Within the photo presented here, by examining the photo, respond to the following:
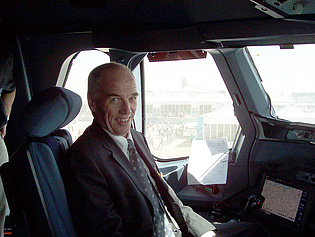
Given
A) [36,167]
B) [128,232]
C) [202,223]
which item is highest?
[36,167]

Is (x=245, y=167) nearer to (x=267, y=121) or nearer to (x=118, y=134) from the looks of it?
(x=267, y=121)

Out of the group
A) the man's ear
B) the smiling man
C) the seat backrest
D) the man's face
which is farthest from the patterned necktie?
the seat backrest

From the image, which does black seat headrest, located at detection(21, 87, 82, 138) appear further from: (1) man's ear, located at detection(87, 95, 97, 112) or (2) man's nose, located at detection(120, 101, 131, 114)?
(2) man's nose, located at detection(120, 101, 131, 114)

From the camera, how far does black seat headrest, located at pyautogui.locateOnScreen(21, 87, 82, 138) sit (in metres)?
1.24

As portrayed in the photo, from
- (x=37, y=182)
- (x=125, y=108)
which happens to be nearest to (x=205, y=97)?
(x=125, y=108)

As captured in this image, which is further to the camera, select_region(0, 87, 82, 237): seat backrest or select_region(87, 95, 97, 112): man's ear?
select_region(87, 95, 97, 112): man's ear

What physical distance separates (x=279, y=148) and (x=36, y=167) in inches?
73.9

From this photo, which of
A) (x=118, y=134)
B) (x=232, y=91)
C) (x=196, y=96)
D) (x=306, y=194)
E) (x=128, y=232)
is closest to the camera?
(x=128, y=232)

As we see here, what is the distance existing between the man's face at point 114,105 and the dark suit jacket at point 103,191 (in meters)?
0.07

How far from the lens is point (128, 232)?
1.35 m

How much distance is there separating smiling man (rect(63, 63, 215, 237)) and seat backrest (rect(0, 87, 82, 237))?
0.25ft

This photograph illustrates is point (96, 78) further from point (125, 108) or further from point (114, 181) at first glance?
point (114, 181)

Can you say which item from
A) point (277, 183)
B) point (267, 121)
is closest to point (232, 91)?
point (267, 121)

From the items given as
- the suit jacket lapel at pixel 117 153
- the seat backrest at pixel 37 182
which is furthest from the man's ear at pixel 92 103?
the seat backrest at pixel 37 182
